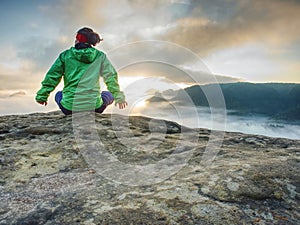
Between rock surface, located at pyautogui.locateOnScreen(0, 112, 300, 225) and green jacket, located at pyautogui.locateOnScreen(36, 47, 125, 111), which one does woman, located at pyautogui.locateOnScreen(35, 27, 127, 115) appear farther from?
rock surface, located at pyautogui.locateOnScreen(0, 112, 300, 225)

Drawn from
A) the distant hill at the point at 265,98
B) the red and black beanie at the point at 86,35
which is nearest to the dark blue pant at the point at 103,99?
the red and black beanie at the point at 86,35

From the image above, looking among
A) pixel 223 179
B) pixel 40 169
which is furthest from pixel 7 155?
pixel 223 179

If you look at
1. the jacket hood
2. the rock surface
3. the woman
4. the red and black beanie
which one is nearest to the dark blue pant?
the woman

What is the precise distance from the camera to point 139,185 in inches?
141

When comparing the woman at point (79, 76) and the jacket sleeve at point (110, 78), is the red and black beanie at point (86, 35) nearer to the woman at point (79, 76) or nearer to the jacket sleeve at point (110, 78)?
the woman at point (79, 76)

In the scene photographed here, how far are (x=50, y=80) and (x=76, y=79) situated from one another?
0.68 meters

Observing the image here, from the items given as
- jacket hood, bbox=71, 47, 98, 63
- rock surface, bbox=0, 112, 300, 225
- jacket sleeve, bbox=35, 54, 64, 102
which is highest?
jacket hood, bbox=71, 47, 98, 63

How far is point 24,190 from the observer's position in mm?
3611

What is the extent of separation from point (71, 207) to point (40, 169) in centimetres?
150

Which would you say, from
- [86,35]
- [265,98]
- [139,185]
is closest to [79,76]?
[86,35]

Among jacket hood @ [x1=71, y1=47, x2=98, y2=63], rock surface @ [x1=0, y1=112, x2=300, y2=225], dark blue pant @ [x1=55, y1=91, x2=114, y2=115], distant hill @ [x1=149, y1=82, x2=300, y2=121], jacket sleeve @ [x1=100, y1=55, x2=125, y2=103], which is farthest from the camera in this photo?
distant hill @ [x1=149, y1=82, x2=300, y2=121]

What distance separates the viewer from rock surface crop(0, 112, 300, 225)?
2891 millimetres

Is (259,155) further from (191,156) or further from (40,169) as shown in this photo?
(40,169)

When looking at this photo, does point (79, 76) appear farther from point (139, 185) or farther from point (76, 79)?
point (139, 185)
